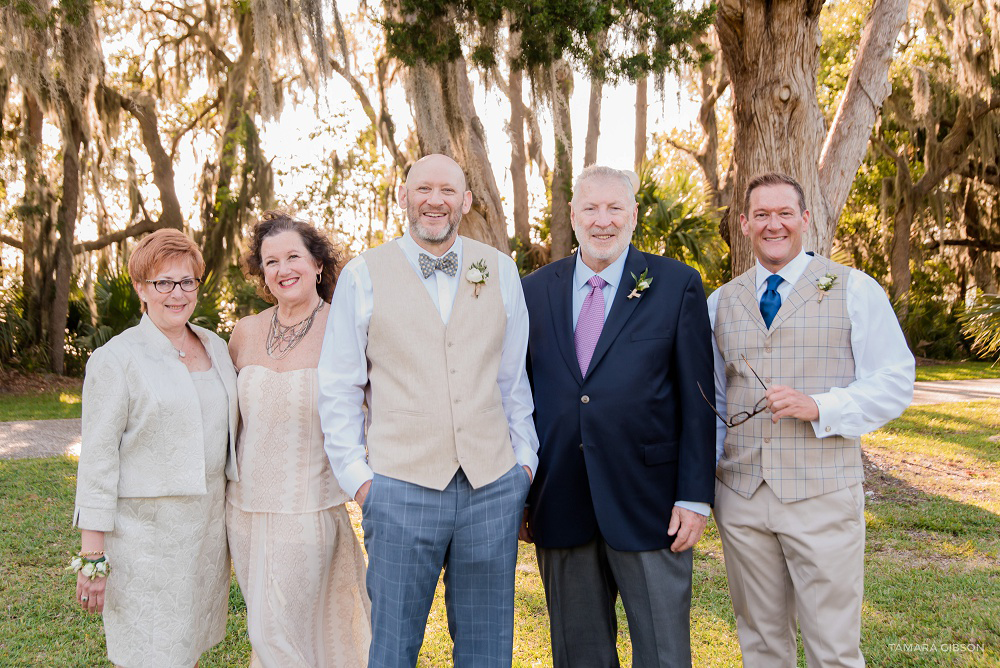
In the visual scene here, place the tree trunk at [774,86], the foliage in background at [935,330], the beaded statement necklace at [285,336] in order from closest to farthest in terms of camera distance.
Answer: the beaded statement necklace at [285,336] < the tree trunk at [774,86] < the foliage in background at [935,330]

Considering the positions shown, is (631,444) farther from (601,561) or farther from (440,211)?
(440,211)

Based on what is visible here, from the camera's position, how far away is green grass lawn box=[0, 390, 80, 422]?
10.6 metres

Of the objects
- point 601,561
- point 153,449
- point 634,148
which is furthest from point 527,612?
point 634,148

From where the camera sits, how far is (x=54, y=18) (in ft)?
35.9

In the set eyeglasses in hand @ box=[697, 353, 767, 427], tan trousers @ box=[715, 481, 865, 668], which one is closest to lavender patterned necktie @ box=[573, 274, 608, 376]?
eyeglasses in hand @ box=[697, 353, 767, 427]

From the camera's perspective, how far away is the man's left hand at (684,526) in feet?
9.21

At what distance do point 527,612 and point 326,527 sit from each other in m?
2.00

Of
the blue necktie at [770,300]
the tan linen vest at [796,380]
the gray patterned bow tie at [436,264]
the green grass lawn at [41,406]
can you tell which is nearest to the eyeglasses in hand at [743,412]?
the tan linen vest at [796,380]

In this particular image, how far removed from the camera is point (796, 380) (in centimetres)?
288

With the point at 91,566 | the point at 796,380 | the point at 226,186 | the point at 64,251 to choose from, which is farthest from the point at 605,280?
the point at 226,186

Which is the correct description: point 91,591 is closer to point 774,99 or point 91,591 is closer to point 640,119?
point 774,99

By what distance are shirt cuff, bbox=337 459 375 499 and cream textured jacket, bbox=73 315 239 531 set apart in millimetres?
570

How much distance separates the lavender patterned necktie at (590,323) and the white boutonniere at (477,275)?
40 cm

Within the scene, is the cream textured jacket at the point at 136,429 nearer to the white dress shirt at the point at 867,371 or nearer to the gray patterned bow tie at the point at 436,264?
the gray patterned bow tie at the point at 436,264
